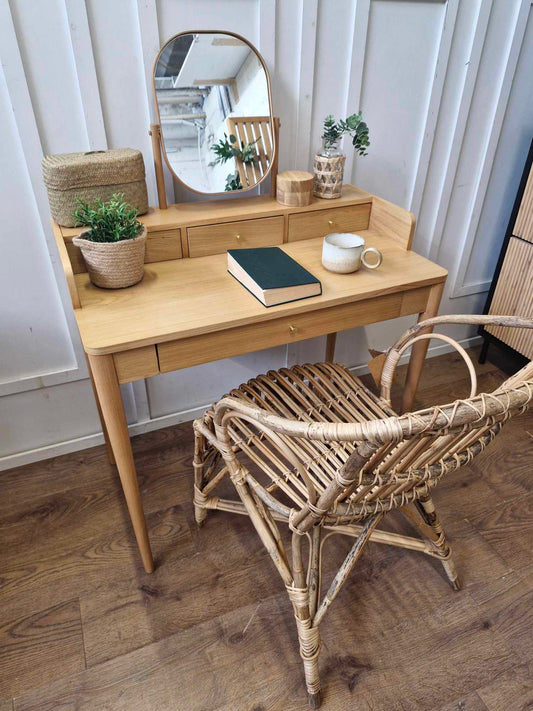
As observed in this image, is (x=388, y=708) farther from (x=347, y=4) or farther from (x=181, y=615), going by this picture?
(x=347, y=4)

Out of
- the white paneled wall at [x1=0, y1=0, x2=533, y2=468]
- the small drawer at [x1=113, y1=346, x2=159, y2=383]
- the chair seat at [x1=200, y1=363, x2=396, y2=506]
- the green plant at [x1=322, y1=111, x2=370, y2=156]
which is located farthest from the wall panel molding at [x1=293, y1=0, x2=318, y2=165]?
the small drawer at [x1=113, y1=346, x2=159, y2=383]

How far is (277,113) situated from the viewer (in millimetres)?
1480

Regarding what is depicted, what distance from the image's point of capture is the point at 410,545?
1.28 meters

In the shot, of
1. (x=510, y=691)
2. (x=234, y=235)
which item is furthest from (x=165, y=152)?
(x=510, y=691)

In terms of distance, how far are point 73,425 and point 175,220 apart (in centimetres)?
83

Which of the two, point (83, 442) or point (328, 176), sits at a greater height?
point (328, 176)

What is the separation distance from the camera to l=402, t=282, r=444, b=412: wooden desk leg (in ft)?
4.33

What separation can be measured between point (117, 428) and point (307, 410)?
0.44m

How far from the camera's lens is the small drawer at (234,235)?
1.33m

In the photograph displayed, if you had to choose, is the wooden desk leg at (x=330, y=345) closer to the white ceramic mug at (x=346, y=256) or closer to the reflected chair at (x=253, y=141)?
the white ceramic mug at (x=346, y=256)

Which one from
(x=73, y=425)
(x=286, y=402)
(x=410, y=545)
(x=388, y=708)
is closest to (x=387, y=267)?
(x=286, y=402)

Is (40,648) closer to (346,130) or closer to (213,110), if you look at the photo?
(213,110)

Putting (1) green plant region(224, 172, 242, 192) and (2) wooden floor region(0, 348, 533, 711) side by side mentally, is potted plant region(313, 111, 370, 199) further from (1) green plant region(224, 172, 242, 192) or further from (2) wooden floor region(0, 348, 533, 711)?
(2) wooden floor region(0, 348, 533, 711)

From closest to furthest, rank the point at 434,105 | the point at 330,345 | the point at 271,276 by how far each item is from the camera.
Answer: the point at 271,276 → the point at 434,105 → the point at 330,345
